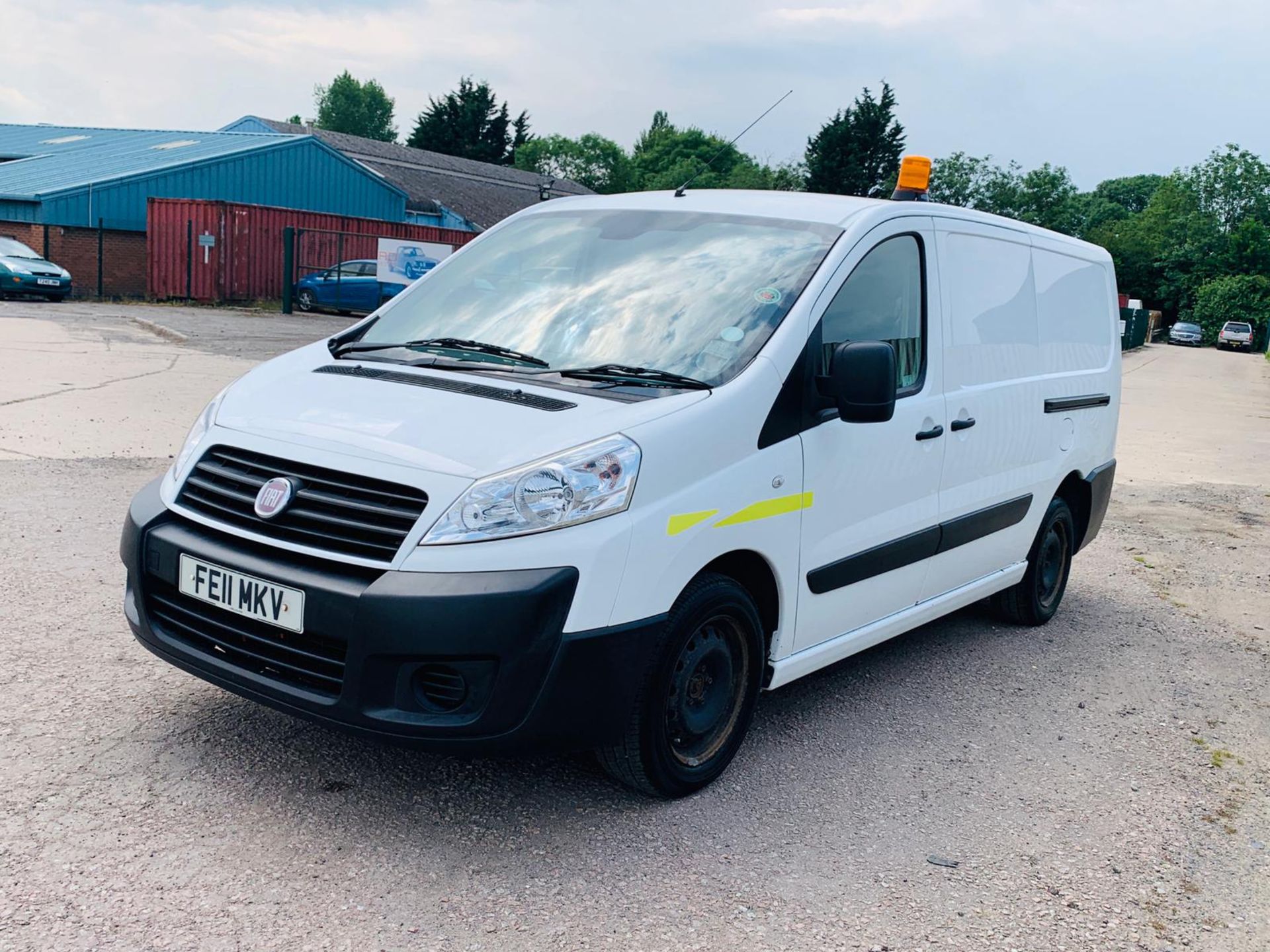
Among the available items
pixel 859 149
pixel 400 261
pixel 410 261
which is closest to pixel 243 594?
pixel 400 261

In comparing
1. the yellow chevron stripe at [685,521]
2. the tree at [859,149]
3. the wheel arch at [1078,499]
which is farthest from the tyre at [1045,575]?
the tree at [859,149]

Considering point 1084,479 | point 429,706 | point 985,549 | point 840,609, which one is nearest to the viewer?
point 429,706

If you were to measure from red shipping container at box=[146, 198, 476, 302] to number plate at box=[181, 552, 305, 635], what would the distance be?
27.0 meters

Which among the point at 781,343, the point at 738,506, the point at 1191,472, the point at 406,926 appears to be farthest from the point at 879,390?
the point at 1191,472

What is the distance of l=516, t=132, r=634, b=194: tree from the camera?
10789 cm

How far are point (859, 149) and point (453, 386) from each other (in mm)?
61019

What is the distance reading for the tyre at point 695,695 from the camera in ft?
11.2

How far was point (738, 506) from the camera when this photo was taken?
354cm

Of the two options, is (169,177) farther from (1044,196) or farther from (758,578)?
(1044,196)

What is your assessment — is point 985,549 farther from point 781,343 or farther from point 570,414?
point 570,414

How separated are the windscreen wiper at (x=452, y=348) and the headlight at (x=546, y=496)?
0.77 m

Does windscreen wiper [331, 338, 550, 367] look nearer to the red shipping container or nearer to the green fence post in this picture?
the green fence post

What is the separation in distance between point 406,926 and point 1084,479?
179 inches

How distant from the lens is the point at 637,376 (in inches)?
146
